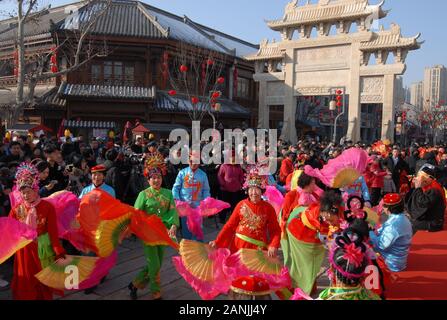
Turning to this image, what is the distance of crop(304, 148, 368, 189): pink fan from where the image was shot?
5.88 metres

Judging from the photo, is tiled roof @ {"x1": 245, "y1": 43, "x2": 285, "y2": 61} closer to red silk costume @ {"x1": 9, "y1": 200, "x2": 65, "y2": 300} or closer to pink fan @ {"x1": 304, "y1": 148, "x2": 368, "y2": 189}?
pink fan @ {"x1": 304, "y1": 148, "x2": 368, "y2": 189}

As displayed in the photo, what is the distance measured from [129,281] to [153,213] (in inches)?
40.8

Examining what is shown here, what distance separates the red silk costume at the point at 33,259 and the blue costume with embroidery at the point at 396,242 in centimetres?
364

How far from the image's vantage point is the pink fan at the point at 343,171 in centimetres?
588

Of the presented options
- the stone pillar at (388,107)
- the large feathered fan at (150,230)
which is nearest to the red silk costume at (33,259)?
the large feathered fan at (150,230)

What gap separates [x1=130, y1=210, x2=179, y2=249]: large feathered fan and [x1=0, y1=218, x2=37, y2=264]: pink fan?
41.0 inches

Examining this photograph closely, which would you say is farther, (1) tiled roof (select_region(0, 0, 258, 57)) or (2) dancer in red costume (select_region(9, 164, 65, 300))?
(1) tiled roof (select_region(0, 0, 258, 57))

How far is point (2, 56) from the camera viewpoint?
2203cm

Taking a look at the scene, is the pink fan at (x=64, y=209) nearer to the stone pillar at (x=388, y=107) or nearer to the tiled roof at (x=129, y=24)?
the tiled roof at (x=129, y=24)

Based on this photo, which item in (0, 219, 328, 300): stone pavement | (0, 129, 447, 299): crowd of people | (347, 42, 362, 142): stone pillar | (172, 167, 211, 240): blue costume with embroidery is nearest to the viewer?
(0, 129, 447, 299): crowd of people

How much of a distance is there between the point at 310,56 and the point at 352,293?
70.0 feet

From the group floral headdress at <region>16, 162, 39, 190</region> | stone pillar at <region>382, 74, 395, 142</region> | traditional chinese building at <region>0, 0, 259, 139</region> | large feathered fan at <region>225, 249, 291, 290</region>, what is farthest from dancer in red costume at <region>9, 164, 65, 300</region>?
stone pillar at <region>382, 74, 395, 142</region>

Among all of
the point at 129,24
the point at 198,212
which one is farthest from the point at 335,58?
the point at 198,212
